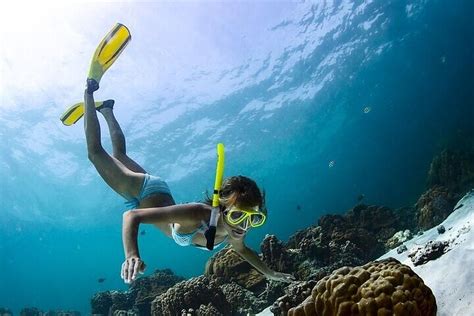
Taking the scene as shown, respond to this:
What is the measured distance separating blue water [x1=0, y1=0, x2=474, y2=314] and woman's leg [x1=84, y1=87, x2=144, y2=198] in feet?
62.2

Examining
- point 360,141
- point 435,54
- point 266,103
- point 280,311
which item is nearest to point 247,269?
point 280,311

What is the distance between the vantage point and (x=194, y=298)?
8625 mm

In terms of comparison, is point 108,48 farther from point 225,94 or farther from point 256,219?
point 225,94

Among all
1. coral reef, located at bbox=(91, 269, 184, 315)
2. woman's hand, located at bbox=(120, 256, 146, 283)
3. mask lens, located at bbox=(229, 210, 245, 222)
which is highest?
coral reef, located at bbox=(91, 269, 184, 315)

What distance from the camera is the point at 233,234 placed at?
4434mm

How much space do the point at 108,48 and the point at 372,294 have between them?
6.55m

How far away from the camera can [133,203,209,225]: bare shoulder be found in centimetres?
377

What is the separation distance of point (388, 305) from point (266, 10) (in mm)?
28616

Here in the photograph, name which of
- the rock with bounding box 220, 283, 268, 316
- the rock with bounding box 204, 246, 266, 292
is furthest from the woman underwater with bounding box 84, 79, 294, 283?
the rock with bounding box 204, 246, 266, 292

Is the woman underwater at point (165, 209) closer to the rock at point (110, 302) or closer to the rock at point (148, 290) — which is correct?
the rock at point (148, 290)

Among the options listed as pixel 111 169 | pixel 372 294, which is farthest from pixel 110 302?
pixel 372 294

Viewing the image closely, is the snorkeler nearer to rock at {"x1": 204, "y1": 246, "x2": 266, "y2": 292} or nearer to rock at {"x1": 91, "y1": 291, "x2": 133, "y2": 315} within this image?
rock at {"x1": 204, "y1": 246, "x2": 266, "y2": 292}

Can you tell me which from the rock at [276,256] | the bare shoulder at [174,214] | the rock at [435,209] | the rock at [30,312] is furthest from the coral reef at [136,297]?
the bare shoulder at [174,214]

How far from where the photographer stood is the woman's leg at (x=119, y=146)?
6.60m
